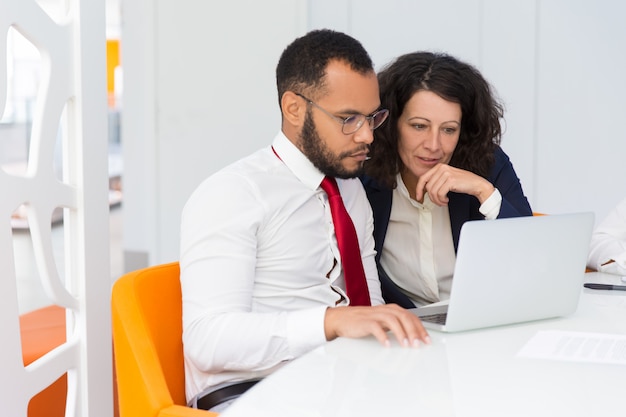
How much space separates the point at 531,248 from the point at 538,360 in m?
0.24

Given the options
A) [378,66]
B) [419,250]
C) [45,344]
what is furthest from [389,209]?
[378,66]

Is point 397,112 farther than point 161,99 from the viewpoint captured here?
No

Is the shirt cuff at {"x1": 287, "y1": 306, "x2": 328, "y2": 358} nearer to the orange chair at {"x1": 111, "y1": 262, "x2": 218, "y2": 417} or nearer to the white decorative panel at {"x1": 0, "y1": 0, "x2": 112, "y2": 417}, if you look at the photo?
the orange chair at {"x1": 111, "y1": 262, "x2": 218, "y2": 417}

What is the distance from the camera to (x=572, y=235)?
1.51 metres

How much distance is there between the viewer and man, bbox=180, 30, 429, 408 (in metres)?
1.47

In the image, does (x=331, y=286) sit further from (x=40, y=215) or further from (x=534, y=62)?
(x=534, y=62)

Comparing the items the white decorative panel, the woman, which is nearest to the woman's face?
the woman

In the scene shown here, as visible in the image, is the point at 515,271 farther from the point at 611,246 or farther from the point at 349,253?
the point at 611,246

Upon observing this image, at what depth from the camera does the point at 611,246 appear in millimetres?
2166

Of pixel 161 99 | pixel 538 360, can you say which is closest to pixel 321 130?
pixel 538 360

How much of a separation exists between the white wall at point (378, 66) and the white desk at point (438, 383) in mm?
2779

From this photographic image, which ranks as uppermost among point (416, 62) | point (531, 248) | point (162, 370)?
point (416, 62)

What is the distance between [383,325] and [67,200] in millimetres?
944

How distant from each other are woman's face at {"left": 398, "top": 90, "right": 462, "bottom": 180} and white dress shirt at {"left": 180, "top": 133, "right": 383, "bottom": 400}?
1.41 feet
